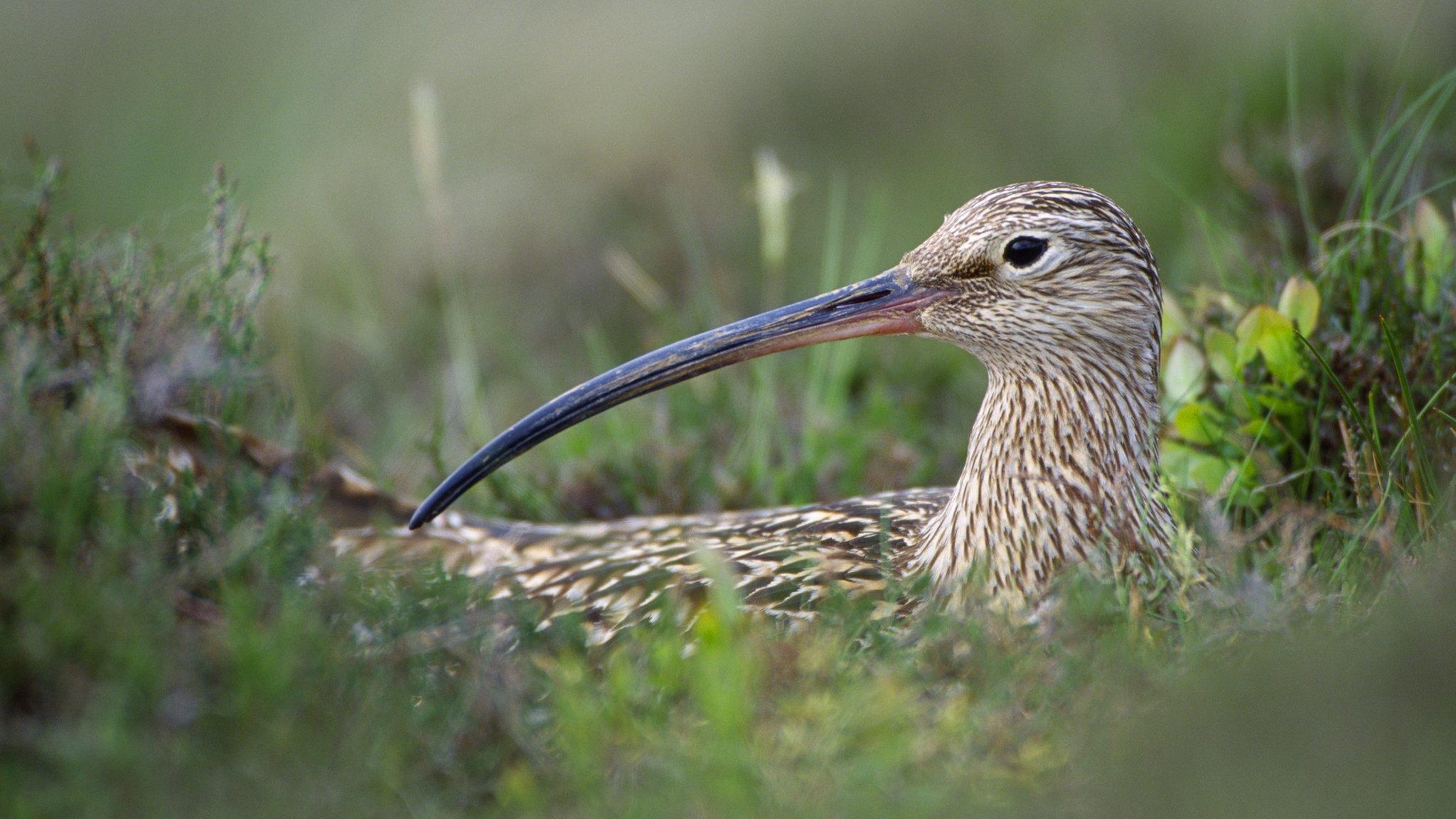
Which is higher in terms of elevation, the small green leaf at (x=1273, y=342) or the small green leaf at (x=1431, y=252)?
the small green leaf at (x=1431, y=252)

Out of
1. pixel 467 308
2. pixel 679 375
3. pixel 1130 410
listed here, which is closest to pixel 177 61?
pixel 467 308

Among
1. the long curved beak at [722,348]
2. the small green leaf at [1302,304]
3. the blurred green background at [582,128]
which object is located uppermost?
the blurred green background at [582,128]

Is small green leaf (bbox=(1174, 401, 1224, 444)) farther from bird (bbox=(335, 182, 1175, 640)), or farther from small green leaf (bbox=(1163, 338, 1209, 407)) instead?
bird (bbox=(335, 182, 1175, 640))

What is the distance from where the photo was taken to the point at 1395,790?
1999 millimetres

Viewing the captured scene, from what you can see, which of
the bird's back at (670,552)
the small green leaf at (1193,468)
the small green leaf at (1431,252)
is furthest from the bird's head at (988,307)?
the small green leaf at (1431,252)

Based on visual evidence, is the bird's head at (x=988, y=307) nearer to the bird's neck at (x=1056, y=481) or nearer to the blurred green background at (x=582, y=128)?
the bird's neck at (x=1056, y=481)

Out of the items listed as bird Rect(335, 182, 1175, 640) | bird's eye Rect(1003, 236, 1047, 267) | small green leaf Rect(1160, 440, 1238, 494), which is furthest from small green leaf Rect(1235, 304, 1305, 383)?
bird's eye Rect(1003, 236, 1047, 267)

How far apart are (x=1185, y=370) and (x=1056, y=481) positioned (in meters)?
0.89

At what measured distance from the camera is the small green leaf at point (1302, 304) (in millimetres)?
3639

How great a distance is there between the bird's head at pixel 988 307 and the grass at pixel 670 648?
0.50 meters

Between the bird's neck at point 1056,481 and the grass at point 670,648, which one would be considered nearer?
the grass at point 670,648

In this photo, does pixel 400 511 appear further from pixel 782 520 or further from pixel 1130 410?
pixel 1130 410

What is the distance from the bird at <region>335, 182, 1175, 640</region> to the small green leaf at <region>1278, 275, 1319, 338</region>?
58 cm

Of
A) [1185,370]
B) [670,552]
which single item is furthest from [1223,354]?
[670,552]
